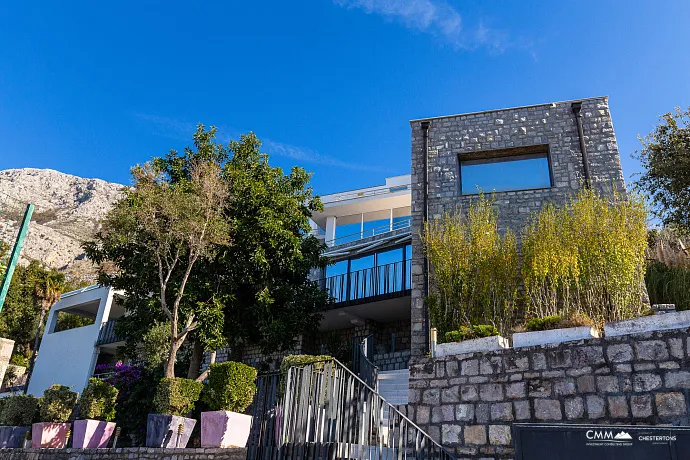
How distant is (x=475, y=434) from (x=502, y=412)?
1.39 feet

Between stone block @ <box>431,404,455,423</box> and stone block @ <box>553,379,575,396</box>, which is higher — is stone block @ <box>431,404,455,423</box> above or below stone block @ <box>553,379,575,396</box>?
below

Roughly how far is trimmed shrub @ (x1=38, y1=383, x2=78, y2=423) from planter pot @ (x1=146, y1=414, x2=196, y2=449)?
2.77 meters

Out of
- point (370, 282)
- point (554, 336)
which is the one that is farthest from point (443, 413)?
point (370, 282)

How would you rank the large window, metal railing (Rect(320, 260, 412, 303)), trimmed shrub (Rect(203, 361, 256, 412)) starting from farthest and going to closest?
metal railing (Rect(320, 260, 412, 303)) < the large window < trimmed shrub (Rect(203, 361, 256, 412))

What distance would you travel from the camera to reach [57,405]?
35.4 ft

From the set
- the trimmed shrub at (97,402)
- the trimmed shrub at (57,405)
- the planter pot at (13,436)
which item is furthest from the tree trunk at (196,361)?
the planter pot at (13,436)

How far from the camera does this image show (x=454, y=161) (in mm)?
12398

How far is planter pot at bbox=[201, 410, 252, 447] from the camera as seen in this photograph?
8555 mm

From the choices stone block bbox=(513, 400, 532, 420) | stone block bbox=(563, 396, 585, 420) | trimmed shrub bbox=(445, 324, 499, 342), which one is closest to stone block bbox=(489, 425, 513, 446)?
stone block bbox=(513, 400, 532, 420)

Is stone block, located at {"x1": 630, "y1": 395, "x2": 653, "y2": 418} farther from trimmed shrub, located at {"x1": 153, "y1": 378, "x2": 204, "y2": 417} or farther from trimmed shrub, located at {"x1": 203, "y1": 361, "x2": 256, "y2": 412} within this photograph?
trimmed shrub, located at {"x1": 153, "y1": 378, "x2": 204, "y2": 417}

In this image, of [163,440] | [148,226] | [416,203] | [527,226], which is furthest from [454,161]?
[163,440]

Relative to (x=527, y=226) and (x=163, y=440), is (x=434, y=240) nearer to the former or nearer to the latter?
(x=527, y=226)

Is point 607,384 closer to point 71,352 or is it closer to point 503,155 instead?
point 503,155

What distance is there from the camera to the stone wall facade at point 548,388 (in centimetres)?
587
